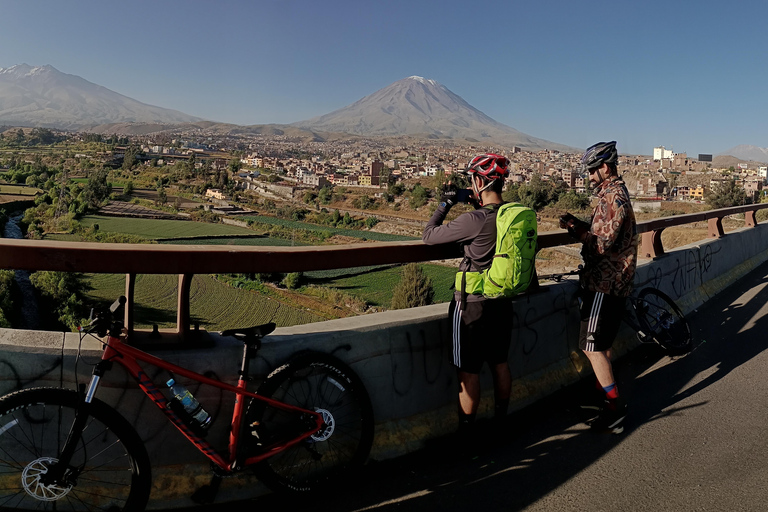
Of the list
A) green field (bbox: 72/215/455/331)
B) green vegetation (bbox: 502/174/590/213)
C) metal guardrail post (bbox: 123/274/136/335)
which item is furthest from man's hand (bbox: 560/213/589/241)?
green vegetation (bbox: 502/174/590/213)

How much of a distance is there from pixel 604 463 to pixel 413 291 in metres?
46.1

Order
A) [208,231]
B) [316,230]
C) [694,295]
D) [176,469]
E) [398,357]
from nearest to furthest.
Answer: [176,469], [398,357], [694,295], [208,231], [316,230]

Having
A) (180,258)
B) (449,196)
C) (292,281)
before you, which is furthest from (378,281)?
(180,258)

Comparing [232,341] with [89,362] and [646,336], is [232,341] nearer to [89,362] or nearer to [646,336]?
[89,362]

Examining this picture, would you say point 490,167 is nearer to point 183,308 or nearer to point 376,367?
point 376,367

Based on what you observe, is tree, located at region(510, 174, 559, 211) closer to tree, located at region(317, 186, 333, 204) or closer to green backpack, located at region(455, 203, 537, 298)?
tree, located at region(317, 186, 333, 204)

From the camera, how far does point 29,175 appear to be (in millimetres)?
115625

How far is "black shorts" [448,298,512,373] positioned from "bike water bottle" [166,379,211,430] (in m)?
1.57

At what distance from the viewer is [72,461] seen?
259cm

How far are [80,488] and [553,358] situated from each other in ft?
11.9

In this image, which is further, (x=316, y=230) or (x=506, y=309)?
(x=316, y=230)

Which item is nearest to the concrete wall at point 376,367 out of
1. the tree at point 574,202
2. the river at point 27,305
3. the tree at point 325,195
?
the river at point 27,305

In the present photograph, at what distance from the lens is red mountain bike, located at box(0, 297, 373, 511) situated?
2502mm

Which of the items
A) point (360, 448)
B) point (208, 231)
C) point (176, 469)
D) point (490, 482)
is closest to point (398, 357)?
point (360, 448)
